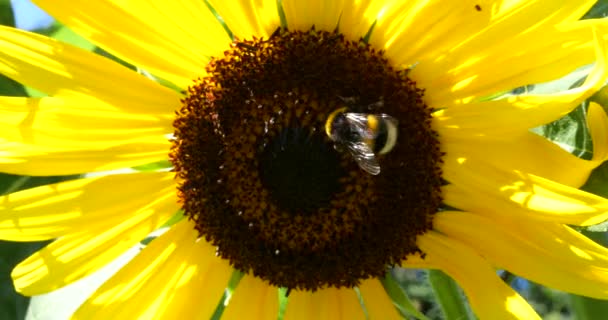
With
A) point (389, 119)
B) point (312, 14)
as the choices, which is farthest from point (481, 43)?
point (312, 14)

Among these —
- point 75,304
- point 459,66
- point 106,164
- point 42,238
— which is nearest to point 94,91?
point 106,164

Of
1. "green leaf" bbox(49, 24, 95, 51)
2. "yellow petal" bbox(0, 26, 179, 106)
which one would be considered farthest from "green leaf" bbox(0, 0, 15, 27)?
"yellow petal" bbox(0, 26, 179, 106)

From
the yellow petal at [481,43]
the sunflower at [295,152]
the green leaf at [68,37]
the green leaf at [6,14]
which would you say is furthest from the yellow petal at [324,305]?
the green leaf at [6,14]

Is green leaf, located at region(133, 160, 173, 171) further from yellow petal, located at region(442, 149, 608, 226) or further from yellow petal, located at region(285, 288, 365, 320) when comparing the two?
yellow petal, located at region(442, 149, 608, 226)

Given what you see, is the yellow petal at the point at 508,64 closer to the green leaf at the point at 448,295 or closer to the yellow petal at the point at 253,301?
the green leaf at the point at 448,295

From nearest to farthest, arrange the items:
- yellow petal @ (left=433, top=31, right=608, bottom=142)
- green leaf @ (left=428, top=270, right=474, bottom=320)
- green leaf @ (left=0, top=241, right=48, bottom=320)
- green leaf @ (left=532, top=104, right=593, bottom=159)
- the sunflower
A: yellow petal @ (left=433, top=31, right=608, bottom=142) < the sunflower < green leaf @ (left=532, top=104, right=593, bottom=159) < green leaf @ (left=428, top=270, right=474, bottom=320) < green leaf @ (left=0, top=241, right=48, bottom=320)

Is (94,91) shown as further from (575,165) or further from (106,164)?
(575,165)
